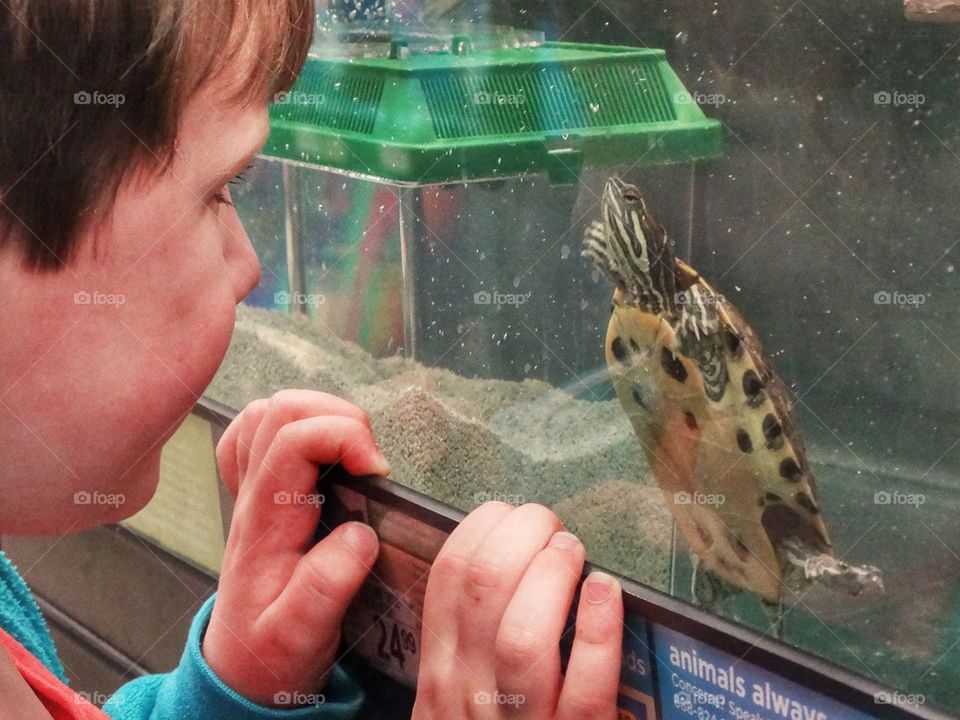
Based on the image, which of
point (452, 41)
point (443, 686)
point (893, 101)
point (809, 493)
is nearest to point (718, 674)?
point (443, 686)

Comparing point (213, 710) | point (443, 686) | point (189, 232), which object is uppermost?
point (189, 232)

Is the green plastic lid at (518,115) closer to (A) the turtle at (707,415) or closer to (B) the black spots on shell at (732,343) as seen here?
(A) the turtle at (707,415)

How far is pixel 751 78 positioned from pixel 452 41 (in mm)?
312

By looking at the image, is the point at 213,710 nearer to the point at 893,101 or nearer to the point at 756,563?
the point at 756,563

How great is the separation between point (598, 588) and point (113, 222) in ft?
1.11

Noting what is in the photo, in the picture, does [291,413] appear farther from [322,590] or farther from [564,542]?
[564,542]

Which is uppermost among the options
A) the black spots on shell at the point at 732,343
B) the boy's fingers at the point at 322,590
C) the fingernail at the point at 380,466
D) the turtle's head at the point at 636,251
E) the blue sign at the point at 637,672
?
the turtle's head at the point at 636,251

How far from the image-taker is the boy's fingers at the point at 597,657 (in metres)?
0.57

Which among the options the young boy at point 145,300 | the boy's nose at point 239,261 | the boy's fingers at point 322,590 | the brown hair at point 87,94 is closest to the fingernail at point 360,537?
the boy's fingers at point 322,590

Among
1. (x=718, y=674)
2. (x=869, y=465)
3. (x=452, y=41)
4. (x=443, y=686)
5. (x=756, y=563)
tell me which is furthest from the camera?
(x=452, y=41)

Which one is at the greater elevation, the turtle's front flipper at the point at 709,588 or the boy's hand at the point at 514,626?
the boy's hand at the point at 514,626

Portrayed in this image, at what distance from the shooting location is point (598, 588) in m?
0.58

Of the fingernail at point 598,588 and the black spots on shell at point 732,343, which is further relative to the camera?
the black spots on shell at point 732,343

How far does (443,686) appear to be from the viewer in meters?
0.69
